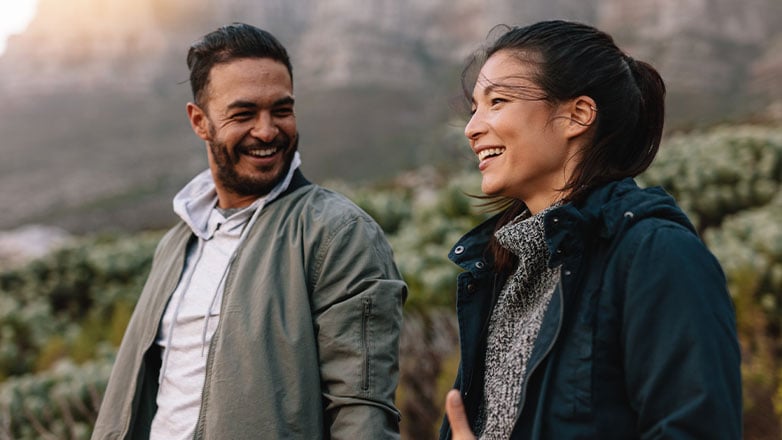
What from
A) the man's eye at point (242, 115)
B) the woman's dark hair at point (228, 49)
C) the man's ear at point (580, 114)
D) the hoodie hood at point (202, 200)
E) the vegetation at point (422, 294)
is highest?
the woman's dark hair at point (228, 49)

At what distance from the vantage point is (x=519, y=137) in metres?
1.55

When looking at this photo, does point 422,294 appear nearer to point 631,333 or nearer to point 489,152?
point 489,152

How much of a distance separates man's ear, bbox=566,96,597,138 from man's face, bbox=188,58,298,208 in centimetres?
104

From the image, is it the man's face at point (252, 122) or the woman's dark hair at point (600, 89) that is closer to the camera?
the woman's dark hair at point (600, 89)

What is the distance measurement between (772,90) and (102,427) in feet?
159

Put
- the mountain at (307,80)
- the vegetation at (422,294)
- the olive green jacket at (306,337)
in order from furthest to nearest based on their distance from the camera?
the mountain at (307,80) < the vegetation at (422,294) < the olive green jacket at (306,337)

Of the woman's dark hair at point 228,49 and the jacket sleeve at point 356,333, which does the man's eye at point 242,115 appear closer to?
the woman's dark hair at point 228,49

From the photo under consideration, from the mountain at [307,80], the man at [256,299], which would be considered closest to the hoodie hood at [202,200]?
the man at [256,299]

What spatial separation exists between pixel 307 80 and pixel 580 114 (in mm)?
75496

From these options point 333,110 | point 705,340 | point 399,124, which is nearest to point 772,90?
point 399,124

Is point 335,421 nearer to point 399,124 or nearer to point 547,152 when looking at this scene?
point 547,152

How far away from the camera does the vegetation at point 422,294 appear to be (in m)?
3.87

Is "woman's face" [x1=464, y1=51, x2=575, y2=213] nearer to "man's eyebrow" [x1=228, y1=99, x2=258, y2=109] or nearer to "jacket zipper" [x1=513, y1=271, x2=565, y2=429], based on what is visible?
"jacket zipper" [x1=513, y1=271, x2=565, y2=429]

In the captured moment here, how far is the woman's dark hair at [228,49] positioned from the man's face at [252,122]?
3 cm
